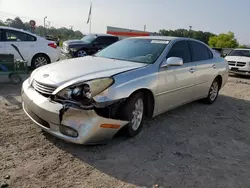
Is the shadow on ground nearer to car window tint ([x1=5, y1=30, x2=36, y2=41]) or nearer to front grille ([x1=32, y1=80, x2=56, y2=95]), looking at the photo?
front grille ([x1=32, y1=80, x2=56, y2=95])

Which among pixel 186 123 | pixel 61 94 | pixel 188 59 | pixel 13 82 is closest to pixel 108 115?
pixel 61 94

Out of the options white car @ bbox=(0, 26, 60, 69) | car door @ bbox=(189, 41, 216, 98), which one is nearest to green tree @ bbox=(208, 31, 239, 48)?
white car @ bbox=(0, 26, 60, 69)

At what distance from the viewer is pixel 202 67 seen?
534 centimetres

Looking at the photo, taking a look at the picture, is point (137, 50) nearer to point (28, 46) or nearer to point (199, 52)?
point (199, 52)

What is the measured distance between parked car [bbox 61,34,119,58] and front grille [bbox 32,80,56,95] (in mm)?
10591

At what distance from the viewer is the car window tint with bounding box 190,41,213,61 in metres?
5.21

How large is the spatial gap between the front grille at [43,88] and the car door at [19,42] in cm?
545

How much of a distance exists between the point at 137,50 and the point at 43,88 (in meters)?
1.88

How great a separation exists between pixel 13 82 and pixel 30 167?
182 inches

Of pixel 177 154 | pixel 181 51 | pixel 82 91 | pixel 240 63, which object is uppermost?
pixel 181 51

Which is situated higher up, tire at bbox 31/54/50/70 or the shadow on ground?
tire at bbox 31/54/50/70

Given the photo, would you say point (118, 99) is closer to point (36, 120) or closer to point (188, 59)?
point (36, 120)

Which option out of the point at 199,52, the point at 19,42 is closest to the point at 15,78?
the point at 19,42

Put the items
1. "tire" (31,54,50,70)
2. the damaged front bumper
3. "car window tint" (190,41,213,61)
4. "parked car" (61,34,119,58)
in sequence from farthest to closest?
1. "parked car" (61,34,119,58)
2. "tire" (31,54,50,70)
3. "car window tint" (190,41,213,61)
4. the damaged front bumper
